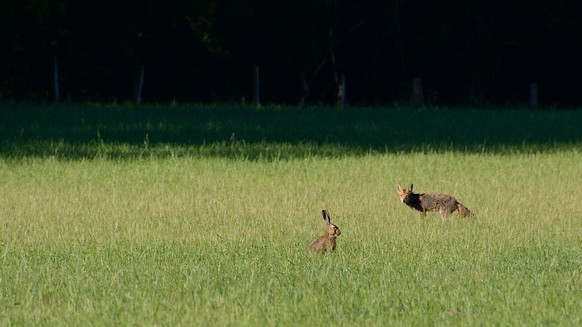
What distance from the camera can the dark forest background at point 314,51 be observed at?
1794 inches

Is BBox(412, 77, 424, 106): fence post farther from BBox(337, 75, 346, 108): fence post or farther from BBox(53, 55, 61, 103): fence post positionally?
BBox(53, 55, 61, 103): fence post

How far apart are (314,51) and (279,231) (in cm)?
3761

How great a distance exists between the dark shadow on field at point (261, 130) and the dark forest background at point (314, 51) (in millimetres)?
9489

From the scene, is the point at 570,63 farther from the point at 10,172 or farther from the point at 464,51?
the point at 10,172

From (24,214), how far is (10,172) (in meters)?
4.85

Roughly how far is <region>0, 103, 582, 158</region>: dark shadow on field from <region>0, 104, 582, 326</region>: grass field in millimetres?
161

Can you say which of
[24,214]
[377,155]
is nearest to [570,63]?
[377,155]

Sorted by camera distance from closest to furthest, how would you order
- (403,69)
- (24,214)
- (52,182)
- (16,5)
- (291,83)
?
(24,214) → (52,182) → (16,5) → (403,69) → (291,83)

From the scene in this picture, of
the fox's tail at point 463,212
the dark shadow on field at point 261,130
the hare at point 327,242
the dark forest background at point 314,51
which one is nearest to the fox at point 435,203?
the fox's tail at point 463,212

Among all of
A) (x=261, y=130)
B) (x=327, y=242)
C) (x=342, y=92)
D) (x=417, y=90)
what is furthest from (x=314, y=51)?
(x=327, y=242)

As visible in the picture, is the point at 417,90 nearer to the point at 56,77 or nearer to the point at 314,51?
the point at 314,51

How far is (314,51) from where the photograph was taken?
48.7 m

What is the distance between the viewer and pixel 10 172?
17531 millimetres

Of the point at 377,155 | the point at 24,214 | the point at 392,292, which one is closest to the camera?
the point at 392,292
